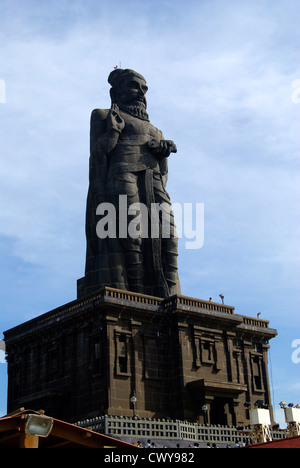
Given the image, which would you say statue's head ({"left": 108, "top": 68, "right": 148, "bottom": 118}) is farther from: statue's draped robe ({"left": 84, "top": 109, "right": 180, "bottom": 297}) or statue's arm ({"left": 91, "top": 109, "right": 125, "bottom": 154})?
statue's arm ({"left": 91, "top": 109, "right": 125, "bottom": 154})

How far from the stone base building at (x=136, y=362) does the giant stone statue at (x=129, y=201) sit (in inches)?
127

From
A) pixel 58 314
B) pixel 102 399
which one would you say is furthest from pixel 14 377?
pixel 102 399

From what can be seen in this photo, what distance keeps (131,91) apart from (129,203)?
7768 millimetres

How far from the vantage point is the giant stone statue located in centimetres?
4112

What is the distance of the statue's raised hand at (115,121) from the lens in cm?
4312

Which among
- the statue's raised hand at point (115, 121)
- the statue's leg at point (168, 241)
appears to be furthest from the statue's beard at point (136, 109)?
the statue's leg at point (168, 241)

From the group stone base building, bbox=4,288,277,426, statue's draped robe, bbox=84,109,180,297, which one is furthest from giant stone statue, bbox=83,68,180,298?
stone base building, bbox=4,288,277,426

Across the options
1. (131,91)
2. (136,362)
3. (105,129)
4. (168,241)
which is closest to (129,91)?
(131,91)

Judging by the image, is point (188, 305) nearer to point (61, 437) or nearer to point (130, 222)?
point (130, 222)

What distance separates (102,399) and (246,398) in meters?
9.24

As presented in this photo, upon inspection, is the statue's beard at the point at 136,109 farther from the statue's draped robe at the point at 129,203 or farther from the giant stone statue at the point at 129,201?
the statue's draped robe at the point at 129,203

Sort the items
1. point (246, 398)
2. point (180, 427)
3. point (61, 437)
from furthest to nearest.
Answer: point (246, 398) < point (180, 427) < point (61, 437)

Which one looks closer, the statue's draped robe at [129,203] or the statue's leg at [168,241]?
the statue's draped robe at [129,203]
